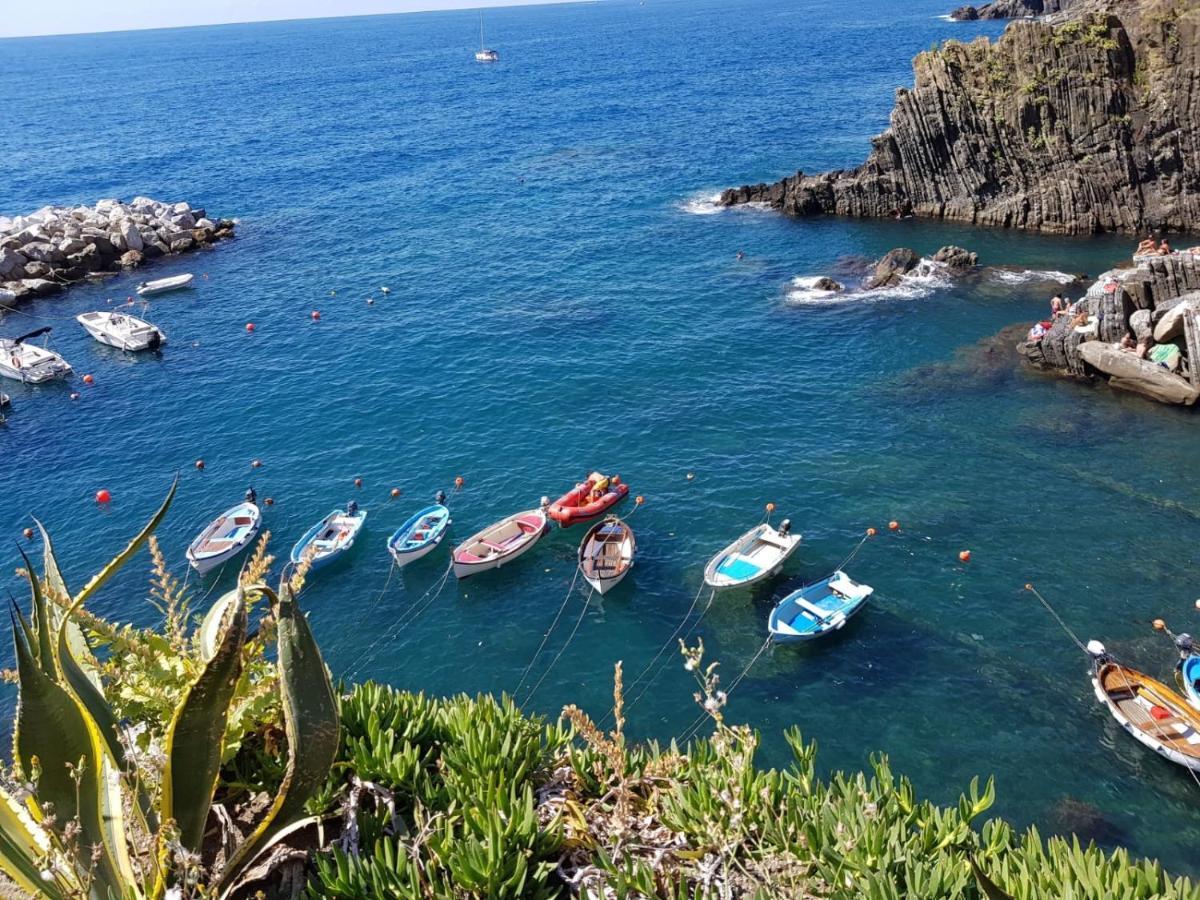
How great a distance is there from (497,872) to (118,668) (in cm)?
591

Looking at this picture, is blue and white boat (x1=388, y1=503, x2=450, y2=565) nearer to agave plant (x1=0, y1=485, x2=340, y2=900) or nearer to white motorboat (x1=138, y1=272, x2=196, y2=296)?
agave plant (x1=0, y1=485, x2=340, y2=900)

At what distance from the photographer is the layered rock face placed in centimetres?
5406

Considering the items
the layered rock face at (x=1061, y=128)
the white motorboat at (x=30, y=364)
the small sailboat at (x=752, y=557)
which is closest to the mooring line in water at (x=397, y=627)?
the small sailboat at (x=752, y=557)

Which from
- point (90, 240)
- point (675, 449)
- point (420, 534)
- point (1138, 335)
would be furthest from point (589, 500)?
point (90, 240)

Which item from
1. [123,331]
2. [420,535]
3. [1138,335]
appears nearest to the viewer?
[420,535]

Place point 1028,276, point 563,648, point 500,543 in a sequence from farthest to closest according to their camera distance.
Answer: point 1028,276 → point 500,543 → point 563,648

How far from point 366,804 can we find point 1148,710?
885 inches

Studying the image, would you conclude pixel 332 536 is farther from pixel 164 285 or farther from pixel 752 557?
pixel 164 285

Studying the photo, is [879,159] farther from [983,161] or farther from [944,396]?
[944,396]

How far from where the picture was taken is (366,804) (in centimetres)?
1113

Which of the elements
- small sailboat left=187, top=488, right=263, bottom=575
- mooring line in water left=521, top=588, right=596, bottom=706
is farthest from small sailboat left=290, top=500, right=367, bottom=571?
mooring line in water left=521, top=588, right=596, bottom=706

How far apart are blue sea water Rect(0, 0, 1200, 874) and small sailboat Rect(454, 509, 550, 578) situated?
79 centimetres

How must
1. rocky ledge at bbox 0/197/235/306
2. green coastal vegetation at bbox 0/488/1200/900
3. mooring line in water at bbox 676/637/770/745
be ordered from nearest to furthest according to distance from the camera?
green coastal vegetation at bbox 0/488/1200/900 < mooring line in water at bbox 676/637/770/745 < rocky ledge at bbox 0/197/235/306

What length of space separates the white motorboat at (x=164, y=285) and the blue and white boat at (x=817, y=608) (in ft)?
176
